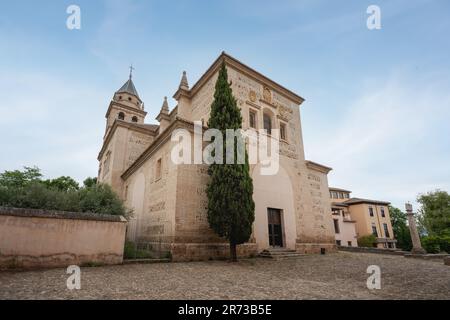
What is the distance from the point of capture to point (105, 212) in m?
8.23

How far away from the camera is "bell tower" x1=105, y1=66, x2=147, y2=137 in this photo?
24.0m

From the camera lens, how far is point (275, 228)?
40.9 feet

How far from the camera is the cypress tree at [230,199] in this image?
8445 mm

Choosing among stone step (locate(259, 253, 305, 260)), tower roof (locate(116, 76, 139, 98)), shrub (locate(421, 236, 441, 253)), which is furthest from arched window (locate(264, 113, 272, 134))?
tower roof (locate(116, 76, 139, 98))

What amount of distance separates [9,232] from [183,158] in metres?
5.86

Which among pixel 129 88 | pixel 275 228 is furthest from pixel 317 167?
pixel 129 88

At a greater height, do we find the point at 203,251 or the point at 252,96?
the point at 252,96

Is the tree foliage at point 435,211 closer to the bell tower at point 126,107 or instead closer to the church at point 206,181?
the church at point 206,181

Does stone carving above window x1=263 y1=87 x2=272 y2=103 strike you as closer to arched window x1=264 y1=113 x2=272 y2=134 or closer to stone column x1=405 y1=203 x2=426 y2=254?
arched window x1=264 y1=113 x2=272 y2=134

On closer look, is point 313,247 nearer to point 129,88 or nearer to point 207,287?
point 207,287

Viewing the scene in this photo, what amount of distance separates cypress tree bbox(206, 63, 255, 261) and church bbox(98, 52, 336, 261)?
1.15 metres

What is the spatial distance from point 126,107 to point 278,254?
2162cm
